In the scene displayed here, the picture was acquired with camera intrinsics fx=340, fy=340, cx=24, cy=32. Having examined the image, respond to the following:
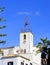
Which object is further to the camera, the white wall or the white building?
the white wall

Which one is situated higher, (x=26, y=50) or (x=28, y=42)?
(x=28, y=42)

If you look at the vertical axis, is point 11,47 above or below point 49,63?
above

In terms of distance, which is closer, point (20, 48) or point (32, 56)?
point (32, 56)

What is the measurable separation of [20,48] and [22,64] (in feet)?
94.4

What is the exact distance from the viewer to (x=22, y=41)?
113 metres

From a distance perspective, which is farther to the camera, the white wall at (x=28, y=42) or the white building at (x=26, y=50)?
the white wall at (x=28, y=42)

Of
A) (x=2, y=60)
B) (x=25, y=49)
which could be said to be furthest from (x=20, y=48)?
(x=2, y=60)

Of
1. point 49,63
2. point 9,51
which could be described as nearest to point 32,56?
point 9,51

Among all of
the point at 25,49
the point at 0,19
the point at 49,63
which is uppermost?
the point at 25,49

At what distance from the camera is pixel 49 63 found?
23.5m

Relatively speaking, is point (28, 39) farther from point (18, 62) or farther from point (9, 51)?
point (18, 62)

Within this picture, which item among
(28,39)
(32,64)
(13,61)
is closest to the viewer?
(13,61)

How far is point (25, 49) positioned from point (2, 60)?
27.6m

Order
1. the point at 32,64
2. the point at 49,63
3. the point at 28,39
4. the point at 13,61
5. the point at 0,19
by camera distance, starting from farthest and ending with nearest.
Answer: the point at 28,39 < the point at 32,64 < the point at 13,61 < the point at 0,19 < the point at 49,63
